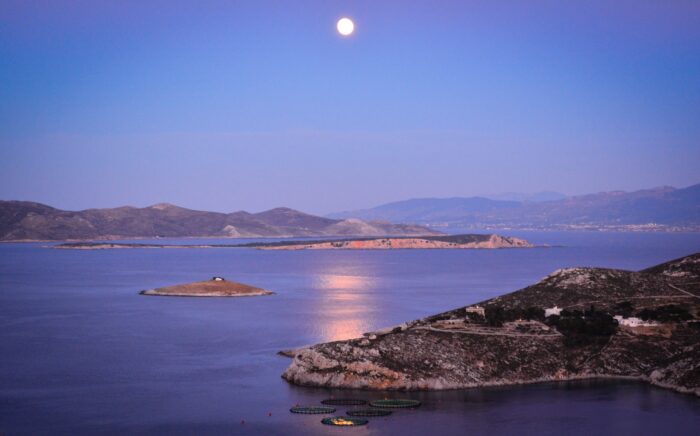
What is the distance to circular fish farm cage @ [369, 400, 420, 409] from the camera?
198 ft

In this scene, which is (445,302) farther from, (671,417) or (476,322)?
(671,417)

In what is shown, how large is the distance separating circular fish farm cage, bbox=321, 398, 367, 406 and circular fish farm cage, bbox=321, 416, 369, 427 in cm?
381

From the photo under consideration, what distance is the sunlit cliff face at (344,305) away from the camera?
3836 inches

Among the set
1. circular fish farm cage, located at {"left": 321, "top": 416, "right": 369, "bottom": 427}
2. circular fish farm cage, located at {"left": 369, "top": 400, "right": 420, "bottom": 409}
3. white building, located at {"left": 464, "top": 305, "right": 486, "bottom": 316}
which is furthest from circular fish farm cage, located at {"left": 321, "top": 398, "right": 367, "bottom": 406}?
white building, located at {"left": 464, "top": 305, "right": 486, "bottom": 316}

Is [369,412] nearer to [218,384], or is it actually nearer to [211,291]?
[218,384]

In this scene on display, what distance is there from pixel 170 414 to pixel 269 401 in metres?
6.94

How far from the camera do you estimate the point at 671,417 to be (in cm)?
5934

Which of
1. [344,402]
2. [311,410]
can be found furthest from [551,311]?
[311,410]

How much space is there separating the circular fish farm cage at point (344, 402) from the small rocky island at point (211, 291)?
8269 cm

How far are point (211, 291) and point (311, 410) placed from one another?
292 feet

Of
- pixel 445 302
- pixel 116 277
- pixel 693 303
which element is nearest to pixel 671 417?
pixel 693 303

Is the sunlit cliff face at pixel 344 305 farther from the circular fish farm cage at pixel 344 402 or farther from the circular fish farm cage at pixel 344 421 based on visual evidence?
the circular fish farm cage at pixel 344 421

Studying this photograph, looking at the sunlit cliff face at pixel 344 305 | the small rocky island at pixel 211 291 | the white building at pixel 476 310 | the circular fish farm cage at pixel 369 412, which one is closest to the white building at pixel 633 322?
the white building at pixel 476 310

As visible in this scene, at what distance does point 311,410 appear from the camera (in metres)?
59.2
